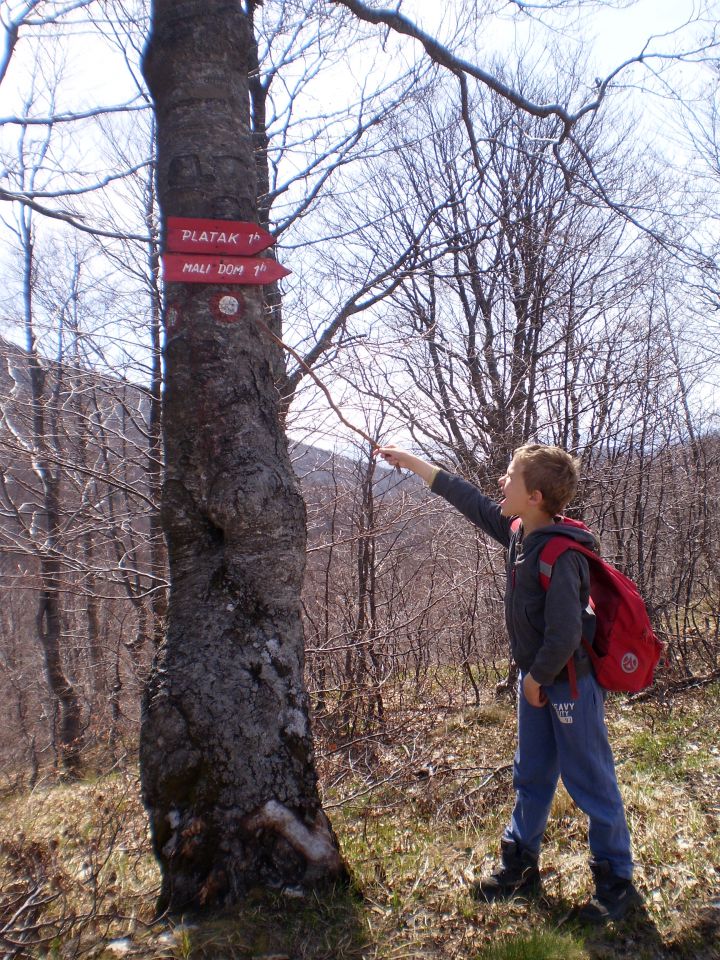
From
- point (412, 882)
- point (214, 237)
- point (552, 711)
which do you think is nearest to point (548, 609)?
point (552, 711)

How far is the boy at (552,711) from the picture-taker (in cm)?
243

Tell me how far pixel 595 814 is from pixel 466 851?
0.81 m

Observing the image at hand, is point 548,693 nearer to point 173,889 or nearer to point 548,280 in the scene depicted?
point 173,889

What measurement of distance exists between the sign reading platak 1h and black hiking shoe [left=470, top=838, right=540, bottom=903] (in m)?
2.42

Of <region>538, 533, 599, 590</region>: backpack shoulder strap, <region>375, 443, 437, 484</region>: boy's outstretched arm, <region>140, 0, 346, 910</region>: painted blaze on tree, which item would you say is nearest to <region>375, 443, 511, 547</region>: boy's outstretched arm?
<region>375, 443, 437, 484</region>: boy's outstretched arm

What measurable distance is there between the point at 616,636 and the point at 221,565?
1487mm

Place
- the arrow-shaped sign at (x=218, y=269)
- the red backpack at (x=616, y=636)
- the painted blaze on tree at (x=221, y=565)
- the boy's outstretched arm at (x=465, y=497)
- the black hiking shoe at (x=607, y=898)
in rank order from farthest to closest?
the boy's outstretched arm at (x=465, y=497) → the arrow-shaped sign at (x=218, y=269) → the red backpack at (x=616, y=636) → the black hiking shoe at (x=607, y=898) → the painted blaze on tree at (x=221, y=565)

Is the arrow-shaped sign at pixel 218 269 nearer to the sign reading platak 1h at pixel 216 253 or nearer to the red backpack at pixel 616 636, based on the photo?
the sign reading platak 1h at pixel 216 253

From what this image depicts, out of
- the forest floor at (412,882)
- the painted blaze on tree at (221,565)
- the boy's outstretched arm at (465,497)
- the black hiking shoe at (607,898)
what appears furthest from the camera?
the boy's outstretched arm at (465,497)

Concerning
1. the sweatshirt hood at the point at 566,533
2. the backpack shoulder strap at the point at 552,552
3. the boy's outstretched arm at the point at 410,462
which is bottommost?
the backpack shoulder strap at the point at 552,552

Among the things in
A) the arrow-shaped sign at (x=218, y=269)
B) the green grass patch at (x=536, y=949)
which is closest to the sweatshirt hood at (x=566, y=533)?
the green grass patch at (x=536, y=949)

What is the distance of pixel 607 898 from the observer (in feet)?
7.99

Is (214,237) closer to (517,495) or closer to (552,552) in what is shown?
(517,495)

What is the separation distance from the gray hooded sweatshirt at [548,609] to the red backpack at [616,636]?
0.03 m
